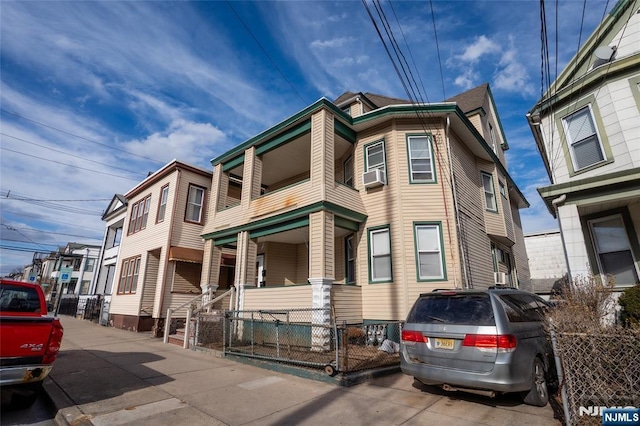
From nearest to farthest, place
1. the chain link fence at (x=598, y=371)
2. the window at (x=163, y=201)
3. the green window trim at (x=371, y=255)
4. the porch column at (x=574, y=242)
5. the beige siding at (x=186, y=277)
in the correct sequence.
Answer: the chain link fence at (x=598, y=371)
the porch column at (x=574, y=242)
the green window trim at (x=371, y=255)
the beige siding at (x=186, y=277)
the window at (x=163, y=201)

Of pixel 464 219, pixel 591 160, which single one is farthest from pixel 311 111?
pixel 591 160

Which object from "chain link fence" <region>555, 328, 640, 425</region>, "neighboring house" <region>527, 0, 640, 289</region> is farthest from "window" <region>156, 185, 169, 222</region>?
"chain link fence" <region>555, 328, 640, 425</region>

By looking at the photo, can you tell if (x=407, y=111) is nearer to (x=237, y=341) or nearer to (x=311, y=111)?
(x=311, y=111)

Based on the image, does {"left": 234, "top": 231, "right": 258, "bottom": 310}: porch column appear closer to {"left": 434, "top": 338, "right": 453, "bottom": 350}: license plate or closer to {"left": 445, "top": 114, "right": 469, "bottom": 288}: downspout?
{"left": 445, "top": 114, "right": 469, "bottom": 288}: downspout

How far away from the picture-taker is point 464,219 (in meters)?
11.3

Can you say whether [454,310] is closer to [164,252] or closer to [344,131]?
[344,131]

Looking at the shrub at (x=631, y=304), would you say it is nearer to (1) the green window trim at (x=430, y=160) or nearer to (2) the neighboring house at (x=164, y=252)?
(1) the green window trim at (x=430, y=160)

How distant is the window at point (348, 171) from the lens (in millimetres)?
12688

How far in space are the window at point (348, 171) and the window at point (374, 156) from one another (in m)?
0.85

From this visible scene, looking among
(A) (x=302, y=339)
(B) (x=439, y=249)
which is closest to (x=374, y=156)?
(B) (x=439, y=249)

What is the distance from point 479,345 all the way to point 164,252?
571 inches

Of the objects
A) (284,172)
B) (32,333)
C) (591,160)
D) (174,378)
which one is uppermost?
(284,172)

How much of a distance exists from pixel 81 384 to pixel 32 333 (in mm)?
2262

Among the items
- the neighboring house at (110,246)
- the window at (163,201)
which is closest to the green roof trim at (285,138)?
the window at (163,201)
